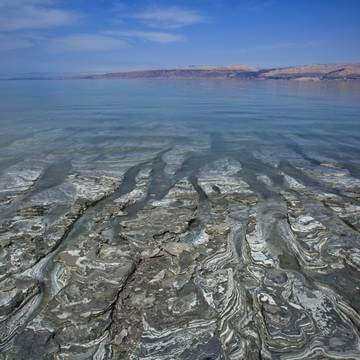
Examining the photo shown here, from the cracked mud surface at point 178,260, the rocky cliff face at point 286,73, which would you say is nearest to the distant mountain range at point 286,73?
the rocky cliff face at point 286,73

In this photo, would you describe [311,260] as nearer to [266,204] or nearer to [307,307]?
[307,307]

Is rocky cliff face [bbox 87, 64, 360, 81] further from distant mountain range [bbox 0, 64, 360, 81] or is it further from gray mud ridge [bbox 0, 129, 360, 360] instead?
gray mud ridge [bbox 0, 129, 360, 360]

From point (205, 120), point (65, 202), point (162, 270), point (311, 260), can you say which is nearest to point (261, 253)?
point (311, 260)

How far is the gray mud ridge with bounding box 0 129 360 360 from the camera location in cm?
348

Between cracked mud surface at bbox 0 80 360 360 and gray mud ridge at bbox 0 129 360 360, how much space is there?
0.02m

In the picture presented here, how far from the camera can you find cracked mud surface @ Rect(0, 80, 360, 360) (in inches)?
137

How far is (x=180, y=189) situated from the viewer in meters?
7.77

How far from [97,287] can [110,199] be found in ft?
10.2

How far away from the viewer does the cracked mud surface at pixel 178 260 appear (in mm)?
3484

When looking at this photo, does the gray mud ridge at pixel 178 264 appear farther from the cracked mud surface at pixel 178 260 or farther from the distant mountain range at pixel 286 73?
the distant mountain range at pixel 286 73

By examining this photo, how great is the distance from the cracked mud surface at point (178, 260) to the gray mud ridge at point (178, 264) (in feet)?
0.07

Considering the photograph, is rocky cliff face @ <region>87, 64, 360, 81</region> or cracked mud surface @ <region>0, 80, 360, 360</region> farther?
rocky cliff face @ <region>87, 64, 360, 81</region>

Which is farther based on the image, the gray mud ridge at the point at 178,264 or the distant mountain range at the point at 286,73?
the distant mountain range at the point at 286,73

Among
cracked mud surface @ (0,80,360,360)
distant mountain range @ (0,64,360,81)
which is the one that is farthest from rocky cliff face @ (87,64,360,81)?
cracked mud surface @ (0,80,360,360)
